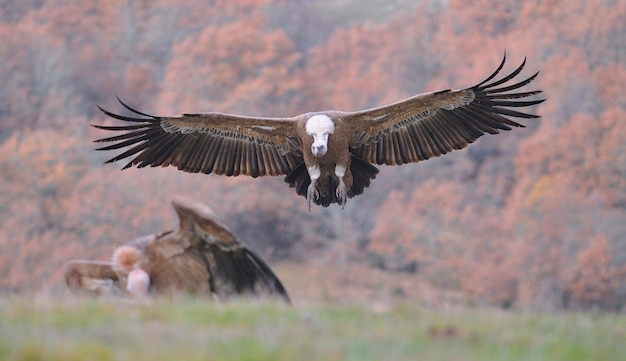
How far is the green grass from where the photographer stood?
5551mm

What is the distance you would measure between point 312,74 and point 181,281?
52.0 metres

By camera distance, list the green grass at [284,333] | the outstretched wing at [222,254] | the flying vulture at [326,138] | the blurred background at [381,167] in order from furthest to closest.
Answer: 1. the blurred background at [381,167]
2. the outstretched wing at [222,254]
3. the flying vulture at [326,138]
4. the green grass at [284,333]

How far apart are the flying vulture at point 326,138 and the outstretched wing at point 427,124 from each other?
0.01 m

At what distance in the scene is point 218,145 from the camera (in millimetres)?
11555

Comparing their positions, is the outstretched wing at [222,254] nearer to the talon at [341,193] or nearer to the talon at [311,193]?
the talon at [311,193]

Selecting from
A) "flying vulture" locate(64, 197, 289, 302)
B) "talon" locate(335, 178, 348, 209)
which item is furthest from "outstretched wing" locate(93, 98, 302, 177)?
"talon" locate(335, 178, 348, 209)

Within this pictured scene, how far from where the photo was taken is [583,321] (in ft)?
24.6

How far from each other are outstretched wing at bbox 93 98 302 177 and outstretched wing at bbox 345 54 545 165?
81cm

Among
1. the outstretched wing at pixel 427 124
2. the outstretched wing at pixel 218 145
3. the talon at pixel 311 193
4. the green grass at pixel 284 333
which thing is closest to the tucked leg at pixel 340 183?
the talon at pixel 311 193

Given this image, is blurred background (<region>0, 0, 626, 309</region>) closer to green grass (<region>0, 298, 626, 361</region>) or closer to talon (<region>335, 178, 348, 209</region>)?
talon (<region>335, 178, 348, 209</region>)

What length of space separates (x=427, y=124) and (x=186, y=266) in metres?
3.13

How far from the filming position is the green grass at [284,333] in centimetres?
555

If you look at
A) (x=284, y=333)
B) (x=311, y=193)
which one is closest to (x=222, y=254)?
(x=311, y=193)

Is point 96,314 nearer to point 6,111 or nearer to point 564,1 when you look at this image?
point 6,111
